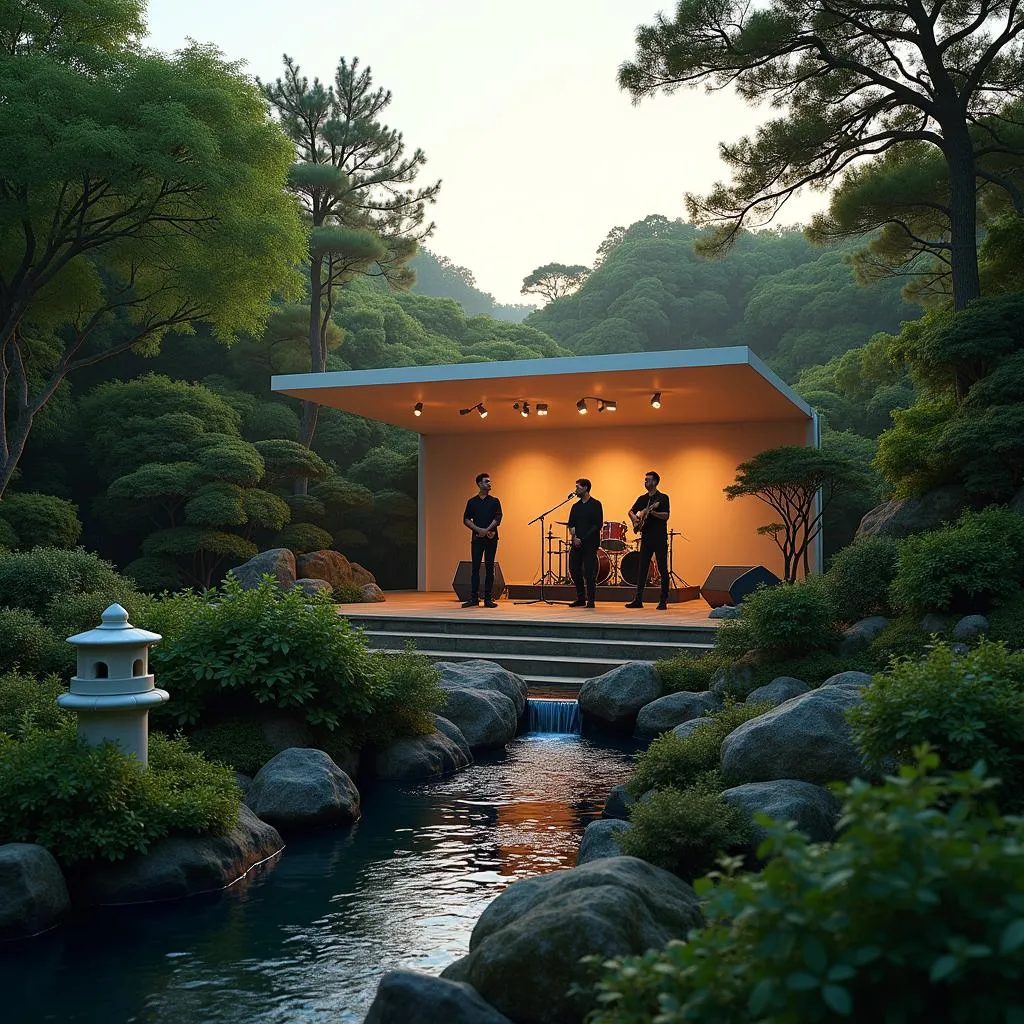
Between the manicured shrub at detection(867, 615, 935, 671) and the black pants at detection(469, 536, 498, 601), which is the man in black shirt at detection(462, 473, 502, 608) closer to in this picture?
the black pants at detection(469, 536, 498, 601)

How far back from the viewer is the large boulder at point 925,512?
9969 millimetres

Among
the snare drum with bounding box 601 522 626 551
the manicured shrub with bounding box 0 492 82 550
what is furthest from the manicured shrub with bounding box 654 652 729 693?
the manicured shrub with bounding box 0 492 82 550

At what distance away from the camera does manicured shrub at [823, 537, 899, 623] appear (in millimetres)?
9078

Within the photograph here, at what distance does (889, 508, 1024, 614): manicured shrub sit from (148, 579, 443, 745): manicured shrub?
394 cm

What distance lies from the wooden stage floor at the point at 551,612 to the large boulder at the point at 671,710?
7.12 ft

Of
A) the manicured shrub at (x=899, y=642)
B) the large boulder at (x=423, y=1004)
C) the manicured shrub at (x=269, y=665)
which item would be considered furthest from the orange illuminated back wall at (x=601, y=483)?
the large boulder at (x=423, y=1004)

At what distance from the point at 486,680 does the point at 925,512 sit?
4.40m

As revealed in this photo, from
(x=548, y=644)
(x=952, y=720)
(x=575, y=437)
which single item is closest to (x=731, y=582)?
(x=548, y=644)

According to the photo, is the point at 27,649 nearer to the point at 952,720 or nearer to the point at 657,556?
the point at 952,720

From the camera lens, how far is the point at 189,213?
16375 millimetres

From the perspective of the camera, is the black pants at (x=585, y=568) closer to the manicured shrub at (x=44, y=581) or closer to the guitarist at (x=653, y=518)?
the guitarist at (x=653, y=518)

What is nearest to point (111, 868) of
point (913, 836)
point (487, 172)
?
point (913, 836)

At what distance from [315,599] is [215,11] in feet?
53.8

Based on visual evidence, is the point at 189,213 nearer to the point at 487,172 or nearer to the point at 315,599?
the point at 315,599
